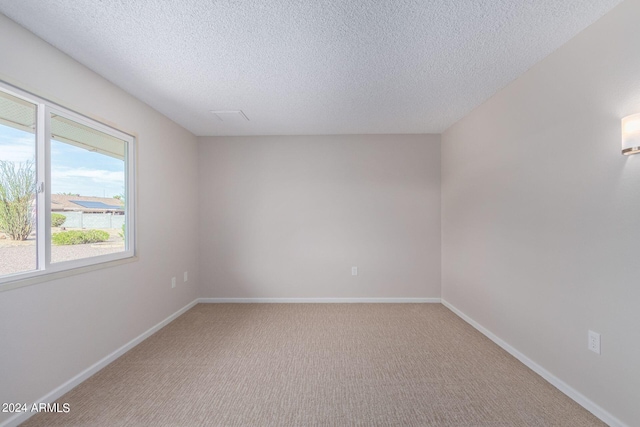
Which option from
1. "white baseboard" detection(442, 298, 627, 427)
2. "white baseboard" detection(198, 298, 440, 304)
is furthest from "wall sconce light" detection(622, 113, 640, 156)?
"white baseboard" detection(198, 298, 440, 304)

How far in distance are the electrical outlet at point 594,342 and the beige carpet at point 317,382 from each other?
1.36ft

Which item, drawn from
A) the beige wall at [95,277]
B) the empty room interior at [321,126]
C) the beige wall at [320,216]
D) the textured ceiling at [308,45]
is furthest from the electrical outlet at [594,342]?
the beige wall at [95,277]

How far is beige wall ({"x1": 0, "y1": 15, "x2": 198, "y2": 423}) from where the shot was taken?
1.84 m

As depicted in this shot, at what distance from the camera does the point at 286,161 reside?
14.6ft

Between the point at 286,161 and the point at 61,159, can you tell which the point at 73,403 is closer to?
the point at 61,159

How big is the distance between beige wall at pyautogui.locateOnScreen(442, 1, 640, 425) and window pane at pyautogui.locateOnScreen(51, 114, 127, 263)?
145 inches

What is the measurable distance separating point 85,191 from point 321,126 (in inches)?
106

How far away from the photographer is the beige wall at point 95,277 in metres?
1.84

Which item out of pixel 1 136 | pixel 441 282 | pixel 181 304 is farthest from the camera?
pixel 441 282

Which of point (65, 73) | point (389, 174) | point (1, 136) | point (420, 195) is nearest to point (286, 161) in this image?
point (389, 174)

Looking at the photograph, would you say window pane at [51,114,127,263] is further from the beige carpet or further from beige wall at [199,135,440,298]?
beige wall at [199,135,440,298]

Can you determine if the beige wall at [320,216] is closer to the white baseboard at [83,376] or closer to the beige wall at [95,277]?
the beige wall at [95,277]

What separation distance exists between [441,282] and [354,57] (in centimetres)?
341

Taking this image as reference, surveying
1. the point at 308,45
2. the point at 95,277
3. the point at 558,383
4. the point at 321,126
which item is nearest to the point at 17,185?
the point at 95,277
